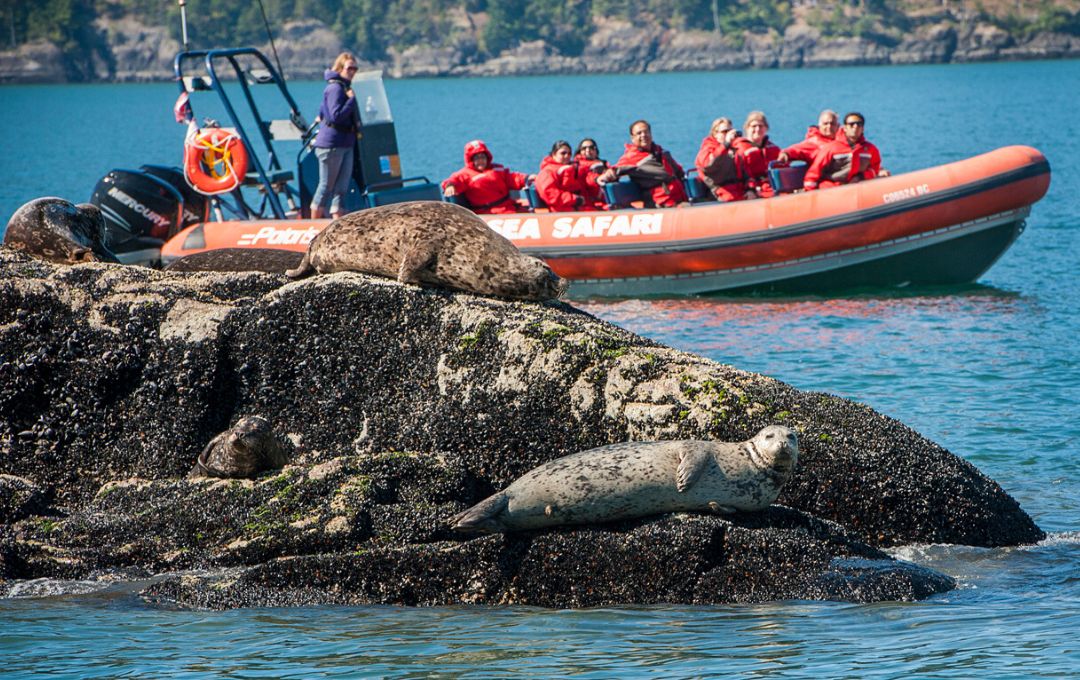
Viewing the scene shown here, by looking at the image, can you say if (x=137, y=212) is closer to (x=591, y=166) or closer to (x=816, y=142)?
(x=591, y=166)

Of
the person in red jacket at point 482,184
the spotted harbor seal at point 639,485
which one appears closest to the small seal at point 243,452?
the spotted harbor seal at point 639,485

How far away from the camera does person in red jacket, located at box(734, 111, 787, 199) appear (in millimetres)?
16531

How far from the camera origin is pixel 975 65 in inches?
4104

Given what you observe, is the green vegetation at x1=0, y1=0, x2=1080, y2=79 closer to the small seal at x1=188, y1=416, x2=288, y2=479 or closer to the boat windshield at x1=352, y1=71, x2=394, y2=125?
the boat windshield at x1=352, y1=71, x2=394, y2=125

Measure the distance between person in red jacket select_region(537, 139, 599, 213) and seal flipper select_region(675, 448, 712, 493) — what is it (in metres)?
10.1

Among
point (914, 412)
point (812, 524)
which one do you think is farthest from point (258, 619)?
point (914, 412)

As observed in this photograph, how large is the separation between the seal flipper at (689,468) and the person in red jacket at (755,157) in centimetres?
1034

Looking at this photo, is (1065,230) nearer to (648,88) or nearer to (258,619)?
(258,619)

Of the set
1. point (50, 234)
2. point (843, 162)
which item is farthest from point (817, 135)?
point (50, 234)

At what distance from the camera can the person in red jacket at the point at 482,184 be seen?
16.3 m

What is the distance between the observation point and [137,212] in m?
15.7

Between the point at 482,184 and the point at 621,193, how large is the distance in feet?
5.21

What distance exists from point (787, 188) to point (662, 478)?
10.5 meters

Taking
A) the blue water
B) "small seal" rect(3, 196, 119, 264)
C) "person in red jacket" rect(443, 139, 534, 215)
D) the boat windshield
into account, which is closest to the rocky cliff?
the blue water
